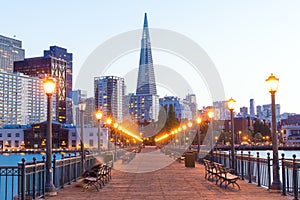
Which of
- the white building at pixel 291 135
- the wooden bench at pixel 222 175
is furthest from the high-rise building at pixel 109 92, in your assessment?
the wooden bench at pixel 222 175

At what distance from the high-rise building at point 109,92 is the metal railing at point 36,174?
382 ft

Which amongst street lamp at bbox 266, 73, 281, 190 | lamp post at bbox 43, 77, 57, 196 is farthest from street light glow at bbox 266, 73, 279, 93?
lamp post at bbox 43, 77, 57, 196

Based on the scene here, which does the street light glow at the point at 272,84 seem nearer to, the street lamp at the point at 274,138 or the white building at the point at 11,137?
the street lamp at the point at 274,138

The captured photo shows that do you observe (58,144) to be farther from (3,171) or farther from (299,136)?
(3,171)

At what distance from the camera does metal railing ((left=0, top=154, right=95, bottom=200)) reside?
1159 cm

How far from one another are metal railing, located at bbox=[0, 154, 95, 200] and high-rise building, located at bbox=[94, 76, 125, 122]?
116m

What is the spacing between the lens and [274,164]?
14586 mm

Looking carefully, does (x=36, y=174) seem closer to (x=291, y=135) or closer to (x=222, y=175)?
(x=222, y=175)

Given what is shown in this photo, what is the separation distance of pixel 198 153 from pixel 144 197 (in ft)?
74.7

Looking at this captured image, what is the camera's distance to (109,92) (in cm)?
15150

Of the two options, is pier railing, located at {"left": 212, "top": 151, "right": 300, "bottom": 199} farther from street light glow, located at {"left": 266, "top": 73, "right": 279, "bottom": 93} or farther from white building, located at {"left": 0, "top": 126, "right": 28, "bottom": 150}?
white building, located at {"left": 0, "top": 126, "right": 28, "bottom": 150}

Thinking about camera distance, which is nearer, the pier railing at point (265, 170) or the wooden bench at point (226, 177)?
the pier railing at point (265, 170)

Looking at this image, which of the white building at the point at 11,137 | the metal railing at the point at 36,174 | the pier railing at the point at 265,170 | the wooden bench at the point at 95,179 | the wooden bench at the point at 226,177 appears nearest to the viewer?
the metal railing at the point at 36,174

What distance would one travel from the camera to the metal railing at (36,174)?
11590 millimetres
